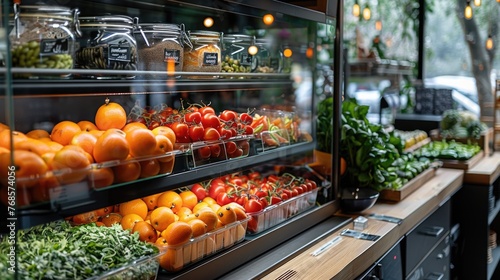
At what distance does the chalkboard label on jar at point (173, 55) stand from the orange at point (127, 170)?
0.47 metres

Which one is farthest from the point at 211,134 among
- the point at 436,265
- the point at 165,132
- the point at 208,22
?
the point at 436,265

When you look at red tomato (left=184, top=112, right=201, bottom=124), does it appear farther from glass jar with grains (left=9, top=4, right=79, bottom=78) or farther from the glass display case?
glass jar with grains (left=9, top=4, right=79, bottom=78)

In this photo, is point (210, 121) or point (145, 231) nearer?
point (145, 231)

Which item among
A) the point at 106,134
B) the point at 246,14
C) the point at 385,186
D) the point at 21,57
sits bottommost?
the point at 385,186

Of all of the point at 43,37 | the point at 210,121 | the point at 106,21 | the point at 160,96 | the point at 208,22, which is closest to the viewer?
the point at 43,37

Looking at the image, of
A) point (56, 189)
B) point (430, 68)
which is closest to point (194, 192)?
point (56, 189)

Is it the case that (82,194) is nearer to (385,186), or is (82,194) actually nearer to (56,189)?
(56,189)

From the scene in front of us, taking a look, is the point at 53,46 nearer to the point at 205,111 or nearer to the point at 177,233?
the point at 177,233

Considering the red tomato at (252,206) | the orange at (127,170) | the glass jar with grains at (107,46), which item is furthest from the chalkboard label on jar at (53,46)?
the red tomato at (252,206)

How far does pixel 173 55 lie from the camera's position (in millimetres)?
2002

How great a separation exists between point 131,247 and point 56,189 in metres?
0.39

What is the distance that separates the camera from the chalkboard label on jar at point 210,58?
2.17 metres

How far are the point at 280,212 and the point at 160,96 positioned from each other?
0.73 m

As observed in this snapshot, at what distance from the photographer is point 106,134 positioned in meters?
1.61
